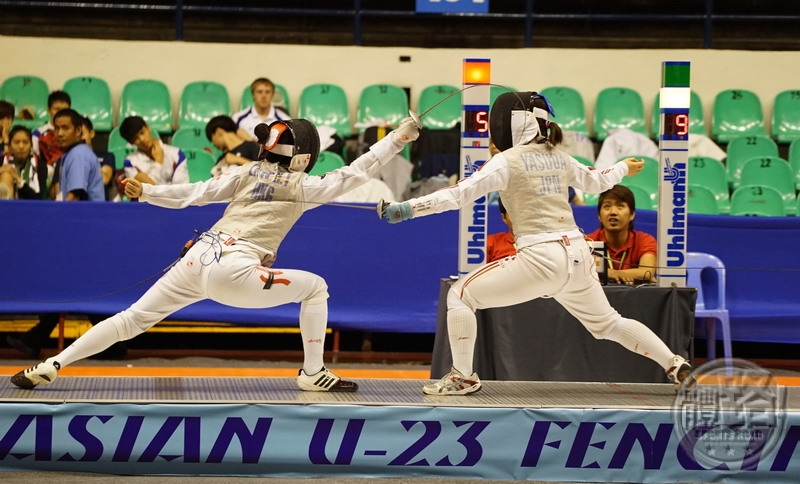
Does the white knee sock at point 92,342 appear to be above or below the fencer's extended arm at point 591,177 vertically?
below

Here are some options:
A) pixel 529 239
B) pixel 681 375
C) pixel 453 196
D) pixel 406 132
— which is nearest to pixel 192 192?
pixel 406 132

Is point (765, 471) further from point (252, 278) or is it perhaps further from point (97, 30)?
point (97, 30)

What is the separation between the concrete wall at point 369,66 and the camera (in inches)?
330

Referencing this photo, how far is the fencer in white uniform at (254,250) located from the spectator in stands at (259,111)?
10.7ft

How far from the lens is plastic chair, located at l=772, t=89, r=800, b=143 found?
835 centimetres

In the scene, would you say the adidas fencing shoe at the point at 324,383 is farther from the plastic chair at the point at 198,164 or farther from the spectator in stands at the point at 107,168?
the plastic chair at the point at 198,164

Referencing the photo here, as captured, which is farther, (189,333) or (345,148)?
(345,148)

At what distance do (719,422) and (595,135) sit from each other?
4.72 m

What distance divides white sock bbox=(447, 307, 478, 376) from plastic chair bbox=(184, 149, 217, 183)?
3342 millimetres

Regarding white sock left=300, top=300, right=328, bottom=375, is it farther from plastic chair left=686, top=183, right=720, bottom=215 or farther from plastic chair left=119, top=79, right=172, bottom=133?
plastic chair left=119, top=79, right=172, bottom=133

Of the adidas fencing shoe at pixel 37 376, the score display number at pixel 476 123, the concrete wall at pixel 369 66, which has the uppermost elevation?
the concrete wall at pixel 369 66

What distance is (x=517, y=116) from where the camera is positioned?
13.7 feet

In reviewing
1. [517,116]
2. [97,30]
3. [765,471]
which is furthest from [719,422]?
[97,30]

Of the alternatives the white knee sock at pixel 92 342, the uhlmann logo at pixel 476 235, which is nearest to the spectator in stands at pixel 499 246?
the uhlmann logo at pixel 476 235
